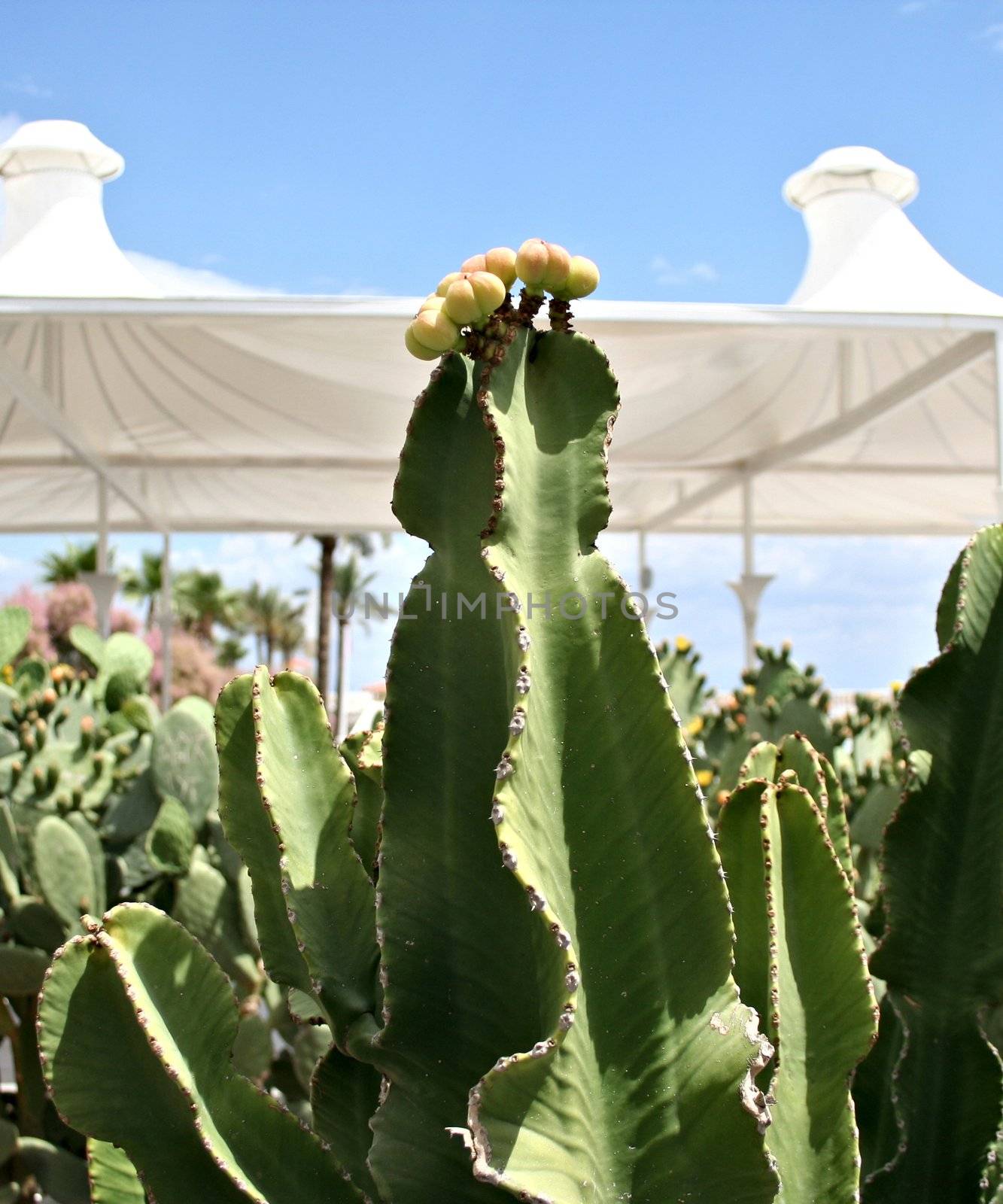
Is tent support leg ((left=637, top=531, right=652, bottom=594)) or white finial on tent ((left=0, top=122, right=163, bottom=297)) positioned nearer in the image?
white finial on tent ((left=0, top=122, right=163, bottom=297))

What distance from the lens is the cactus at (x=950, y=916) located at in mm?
1578

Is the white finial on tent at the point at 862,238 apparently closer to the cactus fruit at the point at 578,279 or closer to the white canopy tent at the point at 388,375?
the white canopy tent at the point at 388,375

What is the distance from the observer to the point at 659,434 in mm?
10773

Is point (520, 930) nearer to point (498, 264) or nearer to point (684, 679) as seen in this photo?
point (498, 264)

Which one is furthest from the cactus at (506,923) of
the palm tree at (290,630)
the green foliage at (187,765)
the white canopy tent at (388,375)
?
the palm tree at (290,630)

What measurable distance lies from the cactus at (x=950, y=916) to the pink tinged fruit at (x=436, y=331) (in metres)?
0.82

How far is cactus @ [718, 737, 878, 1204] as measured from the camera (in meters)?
1.31

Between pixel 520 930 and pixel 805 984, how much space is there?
39 centimetres

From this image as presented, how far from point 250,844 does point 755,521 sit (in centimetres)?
1564

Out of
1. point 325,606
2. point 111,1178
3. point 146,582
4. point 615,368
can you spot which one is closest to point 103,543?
point 615,368

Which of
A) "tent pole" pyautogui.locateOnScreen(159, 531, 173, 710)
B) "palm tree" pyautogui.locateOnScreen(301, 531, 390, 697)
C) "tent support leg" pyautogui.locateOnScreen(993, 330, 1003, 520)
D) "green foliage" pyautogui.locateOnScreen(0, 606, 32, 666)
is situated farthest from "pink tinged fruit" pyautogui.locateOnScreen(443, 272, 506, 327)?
"palm tree" pyautogui.locateOnScreen(301, 531, 390, 697)

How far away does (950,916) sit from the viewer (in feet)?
5.26

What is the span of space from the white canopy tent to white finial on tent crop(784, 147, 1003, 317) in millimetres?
19

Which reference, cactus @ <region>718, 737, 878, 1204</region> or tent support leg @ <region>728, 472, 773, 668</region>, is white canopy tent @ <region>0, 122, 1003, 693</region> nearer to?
tent support leg @ <region>728, 472, 773, 668</region>
